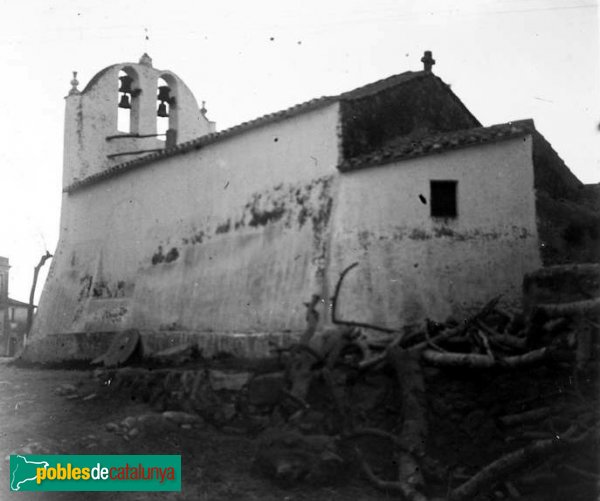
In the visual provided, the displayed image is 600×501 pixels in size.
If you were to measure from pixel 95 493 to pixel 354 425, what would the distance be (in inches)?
→ 140

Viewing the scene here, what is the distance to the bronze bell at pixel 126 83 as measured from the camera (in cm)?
2092

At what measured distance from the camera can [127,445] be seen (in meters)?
9.97

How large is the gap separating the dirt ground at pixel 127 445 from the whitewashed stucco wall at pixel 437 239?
3.69m

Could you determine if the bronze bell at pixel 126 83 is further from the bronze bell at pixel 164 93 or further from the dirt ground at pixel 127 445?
the dirt ground at pixel 127 445

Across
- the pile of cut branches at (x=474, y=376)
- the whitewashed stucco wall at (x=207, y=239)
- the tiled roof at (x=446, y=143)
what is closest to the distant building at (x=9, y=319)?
the whitewashed stucco wall at (x=207, y=239)

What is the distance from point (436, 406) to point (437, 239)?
370cm

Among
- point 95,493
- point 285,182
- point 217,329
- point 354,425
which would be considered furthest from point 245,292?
point 95,493

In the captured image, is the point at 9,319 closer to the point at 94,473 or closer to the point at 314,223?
the point at 314,223

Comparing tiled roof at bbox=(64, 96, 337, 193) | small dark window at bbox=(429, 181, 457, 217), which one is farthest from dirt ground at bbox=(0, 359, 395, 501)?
tiled roof at bbox=(64, 96, 337, 193)

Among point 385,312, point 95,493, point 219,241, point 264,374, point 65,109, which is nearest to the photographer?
point 95,493

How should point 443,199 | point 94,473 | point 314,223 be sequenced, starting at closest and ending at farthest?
1. point 94,473
2. point 443,199
3. point 314,223

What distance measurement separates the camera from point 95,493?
330 inches

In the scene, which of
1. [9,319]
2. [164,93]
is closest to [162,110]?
[164,93]

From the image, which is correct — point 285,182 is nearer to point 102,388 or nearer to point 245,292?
point 245,292
